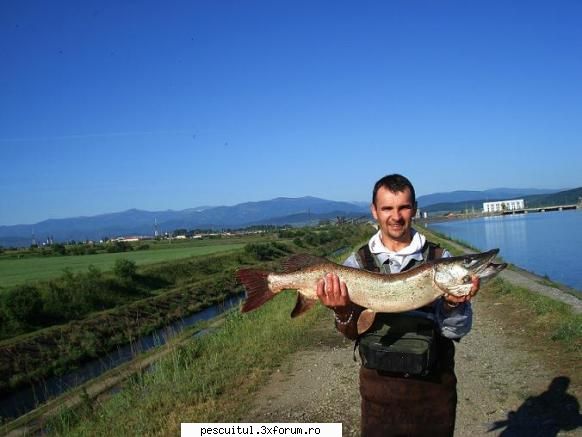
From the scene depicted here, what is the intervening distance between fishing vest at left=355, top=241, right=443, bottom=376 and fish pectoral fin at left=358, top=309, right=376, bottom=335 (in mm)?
74

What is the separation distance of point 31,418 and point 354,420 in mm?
8599

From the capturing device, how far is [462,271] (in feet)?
9.82

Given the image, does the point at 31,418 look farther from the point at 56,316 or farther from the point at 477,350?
the point at 56,316

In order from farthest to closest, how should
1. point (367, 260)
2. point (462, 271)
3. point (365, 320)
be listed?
point (367, 260)
point (365, 320)
point (462, 271)

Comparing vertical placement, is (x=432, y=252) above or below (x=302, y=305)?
above

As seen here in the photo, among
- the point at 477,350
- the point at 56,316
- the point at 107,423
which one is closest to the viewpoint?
the point at 107,423

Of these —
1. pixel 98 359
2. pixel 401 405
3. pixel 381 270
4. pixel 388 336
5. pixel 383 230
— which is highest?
pixel 383 230

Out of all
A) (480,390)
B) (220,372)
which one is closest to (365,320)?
(480,390)

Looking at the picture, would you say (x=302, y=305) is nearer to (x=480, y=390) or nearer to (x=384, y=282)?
(x=384, y=282)

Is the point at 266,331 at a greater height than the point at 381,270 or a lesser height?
lesser

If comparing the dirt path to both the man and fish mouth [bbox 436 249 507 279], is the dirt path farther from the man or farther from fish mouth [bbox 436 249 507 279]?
fish mouth [bbox 436 249 507 279]

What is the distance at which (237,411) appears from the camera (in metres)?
7.27

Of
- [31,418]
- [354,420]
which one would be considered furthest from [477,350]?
[31,418]

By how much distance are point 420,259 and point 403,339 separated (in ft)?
1.75
